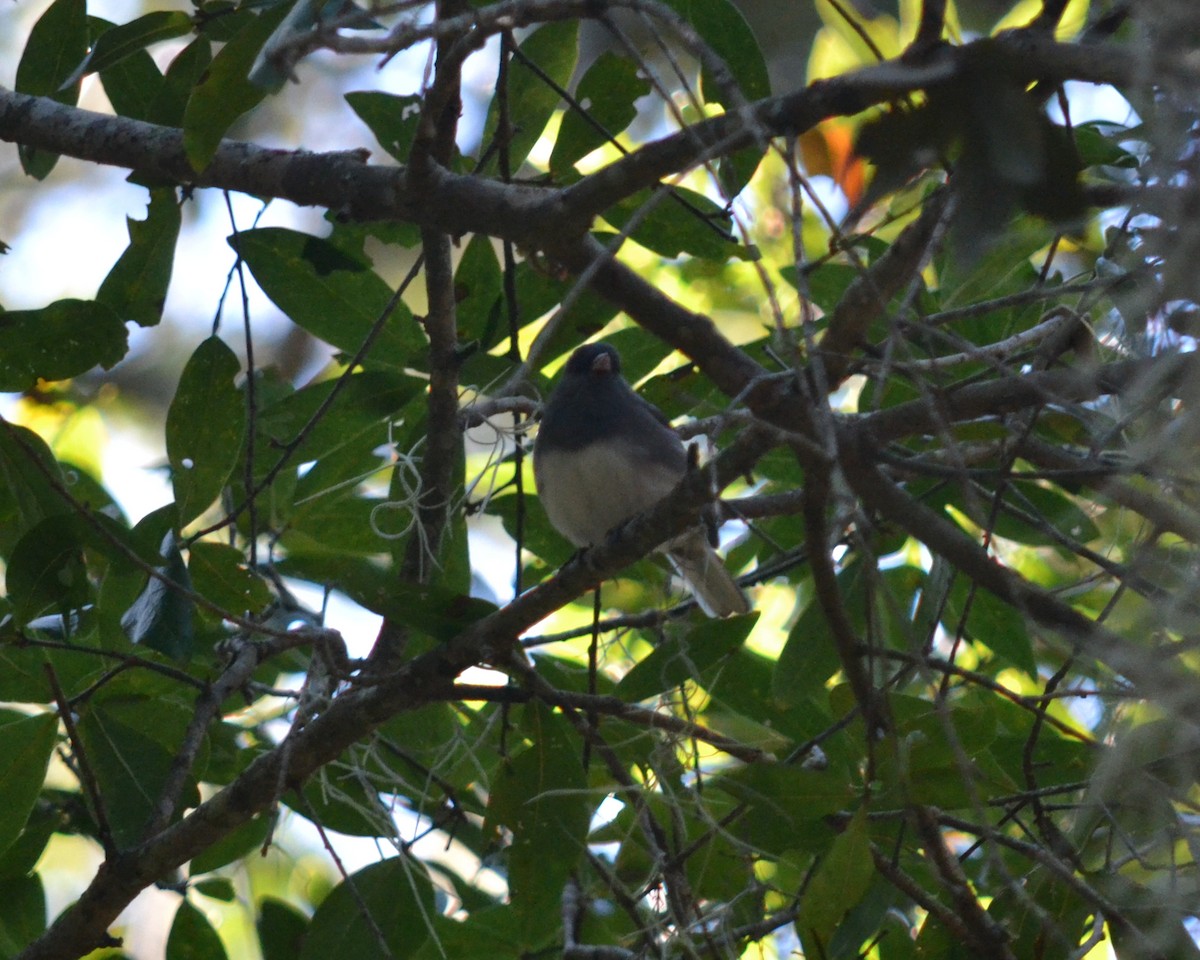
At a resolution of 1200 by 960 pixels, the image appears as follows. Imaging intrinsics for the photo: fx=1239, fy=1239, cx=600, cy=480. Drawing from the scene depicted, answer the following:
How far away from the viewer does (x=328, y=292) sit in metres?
2.43

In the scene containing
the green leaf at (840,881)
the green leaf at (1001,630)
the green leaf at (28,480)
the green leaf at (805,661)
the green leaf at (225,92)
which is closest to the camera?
the green leaf at (225,92)

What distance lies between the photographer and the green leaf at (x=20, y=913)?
2439mm

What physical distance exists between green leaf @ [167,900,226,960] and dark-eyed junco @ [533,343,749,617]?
1.14m

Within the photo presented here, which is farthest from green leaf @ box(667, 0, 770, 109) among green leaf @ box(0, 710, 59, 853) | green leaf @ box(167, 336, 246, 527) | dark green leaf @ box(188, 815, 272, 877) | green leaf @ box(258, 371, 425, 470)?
dark green leaf @ box(188, 815, 272, 877)

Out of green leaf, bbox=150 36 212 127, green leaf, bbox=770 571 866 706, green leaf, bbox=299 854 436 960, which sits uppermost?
green leaf, bbox=150 36 212 127

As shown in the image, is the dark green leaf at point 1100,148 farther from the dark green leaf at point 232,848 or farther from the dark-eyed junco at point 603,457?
the dark green leaf at point 232,848

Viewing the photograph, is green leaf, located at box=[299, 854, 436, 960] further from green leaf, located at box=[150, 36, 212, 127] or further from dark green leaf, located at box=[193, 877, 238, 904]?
green leaf, located at box=[150, 36, 212, 127]

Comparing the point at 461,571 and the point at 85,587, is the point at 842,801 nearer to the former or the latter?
the point at 461,571

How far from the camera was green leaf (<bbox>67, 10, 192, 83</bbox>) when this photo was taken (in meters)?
2.04

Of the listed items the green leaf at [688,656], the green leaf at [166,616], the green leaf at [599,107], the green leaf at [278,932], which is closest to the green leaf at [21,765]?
the green leaf at [166,616]

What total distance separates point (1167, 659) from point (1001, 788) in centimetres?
86

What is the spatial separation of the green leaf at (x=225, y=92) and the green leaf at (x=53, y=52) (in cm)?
83

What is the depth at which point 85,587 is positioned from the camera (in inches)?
81.4

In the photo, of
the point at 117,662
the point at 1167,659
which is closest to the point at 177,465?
the point at 117,662
